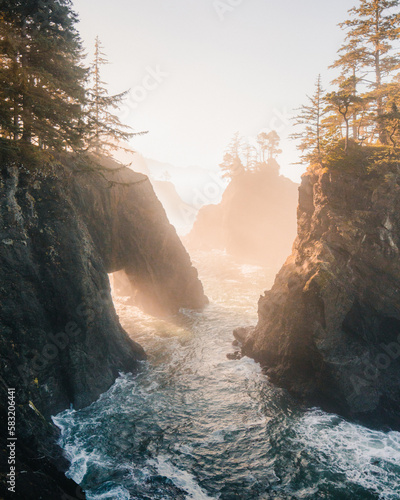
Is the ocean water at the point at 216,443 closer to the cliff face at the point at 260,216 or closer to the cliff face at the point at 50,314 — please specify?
the cliff face at the point at 50,314

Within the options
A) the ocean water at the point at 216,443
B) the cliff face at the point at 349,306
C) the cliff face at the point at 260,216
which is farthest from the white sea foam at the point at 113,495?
the cliff face at the point at 260,216

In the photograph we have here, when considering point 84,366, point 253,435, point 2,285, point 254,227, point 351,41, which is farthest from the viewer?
point 254,227

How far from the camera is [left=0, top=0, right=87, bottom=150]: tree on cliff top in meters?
12.4

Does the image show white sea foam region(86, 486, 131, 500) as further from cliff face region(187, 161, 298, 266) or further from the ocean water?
cliff face region(187, 161, 298, 266)

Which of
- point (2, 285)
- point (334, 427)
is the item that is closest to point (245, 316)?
point (334, 427)

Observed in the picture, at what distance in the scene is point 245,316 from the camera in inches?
1305

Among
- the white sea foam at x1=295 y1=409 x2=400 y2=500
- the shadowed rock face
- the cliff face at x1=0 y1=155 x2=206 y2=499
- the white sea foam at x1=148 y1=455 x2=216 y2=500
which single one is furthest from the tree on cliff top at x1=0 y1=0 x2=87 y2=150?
the white sea foam at x1=295 y1=409 x2=400 y2=500

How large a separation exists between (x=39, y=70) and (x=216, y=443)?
22282 millimetres

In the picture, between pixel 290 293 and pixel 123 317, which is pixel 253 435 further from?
pixel 123 317

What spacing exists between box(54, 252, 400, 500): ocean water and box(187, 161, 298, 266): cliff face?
49875 millimetres

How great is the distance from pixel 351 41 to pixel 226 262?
47.5 meters

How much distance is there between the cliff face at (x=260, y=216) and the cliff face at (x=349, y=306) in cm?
4724

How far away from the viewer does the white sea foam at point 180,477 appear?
11.6 m

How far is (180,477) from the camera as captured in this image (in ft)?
40.7
